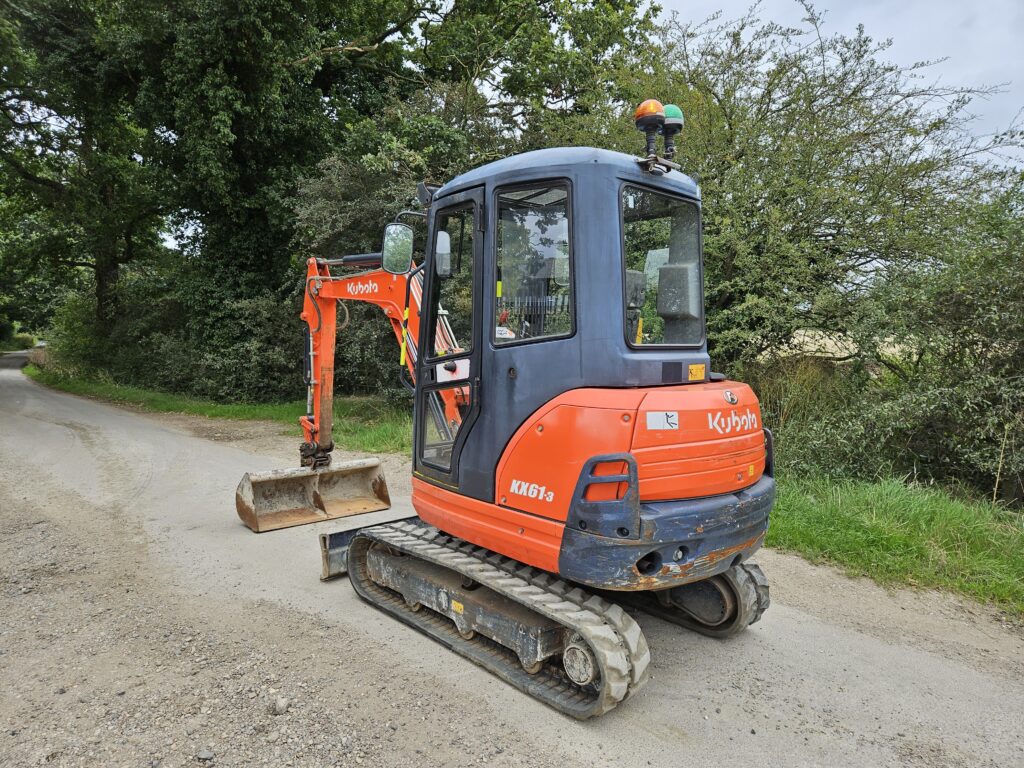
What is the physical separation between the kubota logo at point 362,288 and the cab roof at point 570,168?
197 centimetres

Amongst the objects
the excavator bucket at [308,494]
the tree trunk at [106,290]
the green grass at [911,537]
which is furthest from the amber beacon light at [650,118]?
the tree trunk at [106,290]

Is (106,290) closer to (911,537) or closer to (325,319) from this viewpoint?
(325,319)

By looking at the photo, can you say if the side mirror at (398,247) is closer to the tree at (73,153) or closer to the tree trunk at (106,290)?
the tree at (73,153)

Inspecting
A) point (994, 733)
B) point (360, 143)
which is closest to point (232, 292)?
point (360, 143)

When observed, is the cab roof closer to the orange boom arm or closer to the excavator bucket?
the orange boom arm

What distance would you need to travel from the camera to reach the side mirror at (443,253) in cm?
339

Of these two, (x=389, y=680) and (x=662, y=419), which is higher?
(x=662, y=419)

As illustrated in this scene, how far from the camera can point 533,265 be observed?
3139 millimetres

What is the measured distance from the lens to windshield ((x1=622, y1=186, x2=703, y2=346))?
3.07 m

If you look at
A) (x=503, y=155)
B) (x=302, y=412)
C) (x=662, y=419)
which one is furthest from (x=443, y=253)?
(x=302, y=412)

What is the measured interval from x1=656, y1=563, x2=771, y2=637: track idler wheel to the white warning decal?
45.7 inches

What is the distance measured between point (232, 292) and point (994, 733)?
51.0 feet

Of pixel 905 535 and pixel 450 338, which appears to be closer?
pixel 450 338

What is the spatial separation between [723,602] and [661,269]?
195cm
